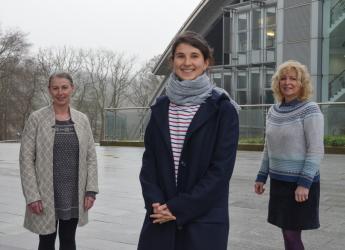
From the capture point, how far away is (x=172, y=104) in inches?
115

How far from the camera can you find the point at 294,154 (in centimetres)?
401

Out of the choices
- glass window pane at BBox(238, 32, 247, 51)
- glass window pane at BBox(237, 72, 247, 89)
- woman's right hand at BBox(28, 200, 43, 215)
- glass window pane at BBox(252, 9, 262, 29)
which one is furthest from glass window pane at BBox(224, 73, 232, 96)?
woman's right hand at BBox(28, 200, 43, 215)

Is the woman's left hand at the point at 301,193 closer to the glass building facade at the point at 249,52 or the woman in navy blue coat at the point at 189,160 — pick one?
the woman in navy blue coat at the point at 189,160

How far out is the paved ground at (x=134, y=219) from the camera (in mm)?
5594

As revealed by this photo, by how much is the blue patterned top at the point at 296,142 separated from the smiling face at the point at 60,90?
156 centimetres

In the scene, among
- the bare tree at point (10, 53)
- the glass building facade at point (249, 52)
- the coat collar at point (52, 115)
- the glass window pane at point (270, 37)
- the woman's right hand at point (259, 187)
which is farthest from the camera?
the bare tree at point (10, 53)

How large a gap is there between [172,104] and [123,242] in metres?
3.06

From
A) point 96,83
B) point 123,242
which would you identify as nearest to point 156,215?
point 123,242

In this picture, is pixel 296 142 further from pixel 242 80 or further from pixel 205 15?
pixel 205 15

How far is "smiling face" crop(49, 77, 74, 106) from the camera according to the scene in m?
4.04

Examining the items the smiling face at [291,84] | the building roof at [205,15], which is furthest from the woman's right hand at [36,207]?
the building roof at [205,15]

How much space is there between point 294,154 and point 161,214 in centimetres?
162

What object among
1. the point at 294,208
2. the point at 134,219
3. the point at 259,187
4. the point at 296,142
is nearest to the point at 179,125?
the point at 296,142

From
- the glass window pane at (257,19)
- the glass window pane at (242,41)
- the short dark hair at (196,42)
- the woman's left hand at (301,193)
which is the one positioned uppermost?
the glass window pane at (257,19)
